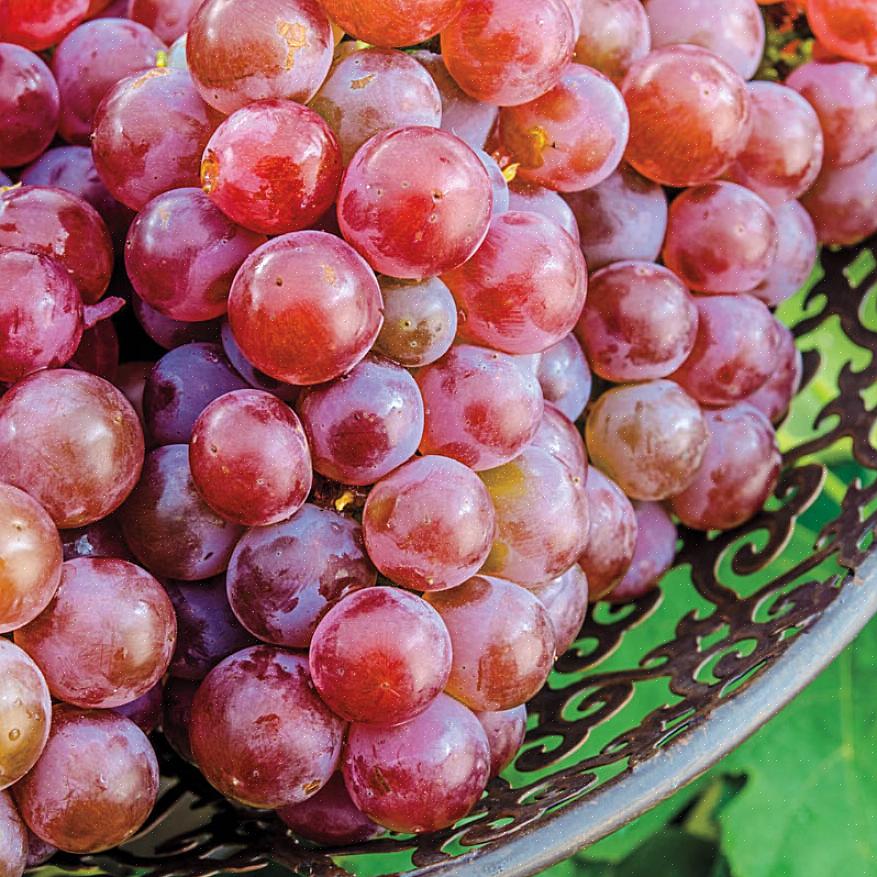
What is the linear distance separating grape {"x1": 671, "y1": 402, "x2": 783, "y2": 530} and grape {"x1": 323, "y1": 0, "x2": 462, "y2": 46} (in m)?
0.33

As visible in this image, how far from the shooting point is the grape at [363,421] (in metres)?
0.49

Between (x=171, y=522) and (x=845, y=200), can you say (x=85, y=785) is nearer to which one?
(x=171, y=522)

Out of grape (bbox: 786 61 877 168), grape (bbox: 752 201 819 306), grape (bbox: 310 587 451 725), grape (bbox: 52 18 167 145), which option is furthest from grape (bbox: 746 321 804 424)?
grape (bbox: 52 18 167 145)

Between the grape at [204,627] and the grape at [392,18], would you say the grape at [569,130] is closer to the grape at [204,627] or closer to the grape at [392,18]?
the grape at [392,18]

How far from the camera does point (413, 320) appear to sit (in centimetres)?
50

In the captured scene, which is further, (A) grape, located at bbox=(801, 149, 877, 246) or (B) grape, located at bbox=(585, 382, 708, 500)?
(A) grape, located at bbox=(801, 149, 877, 246)

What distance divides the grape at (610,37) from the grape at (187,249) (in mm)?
252

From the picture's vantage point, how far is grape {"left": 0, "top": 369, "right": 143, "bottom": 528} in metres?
0.47

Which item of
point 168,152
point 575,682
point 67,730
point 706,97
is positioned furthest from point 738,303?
point 67,730

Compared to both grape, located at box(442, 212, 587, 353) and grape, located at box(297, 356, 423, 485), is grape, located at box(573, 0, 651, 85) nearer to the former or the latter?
grape, located at box(442, 212, 587, 353)

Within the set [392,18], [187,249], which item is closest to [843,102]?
[392,18]

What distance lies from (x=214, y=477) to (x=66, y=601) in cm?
9

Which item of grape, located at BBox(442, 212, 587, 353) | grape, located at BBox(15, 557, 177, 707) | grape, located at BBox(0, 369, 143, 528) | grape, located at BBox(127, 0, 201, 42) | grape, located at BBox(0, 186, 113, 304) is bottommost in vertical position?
grape, located at BBox(15, 557, 177, 707)

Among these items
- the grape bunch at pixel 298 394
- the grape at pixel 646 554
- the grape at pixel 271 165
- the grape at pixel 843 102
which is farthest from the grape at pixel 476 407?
the grape at pixel 843 102
